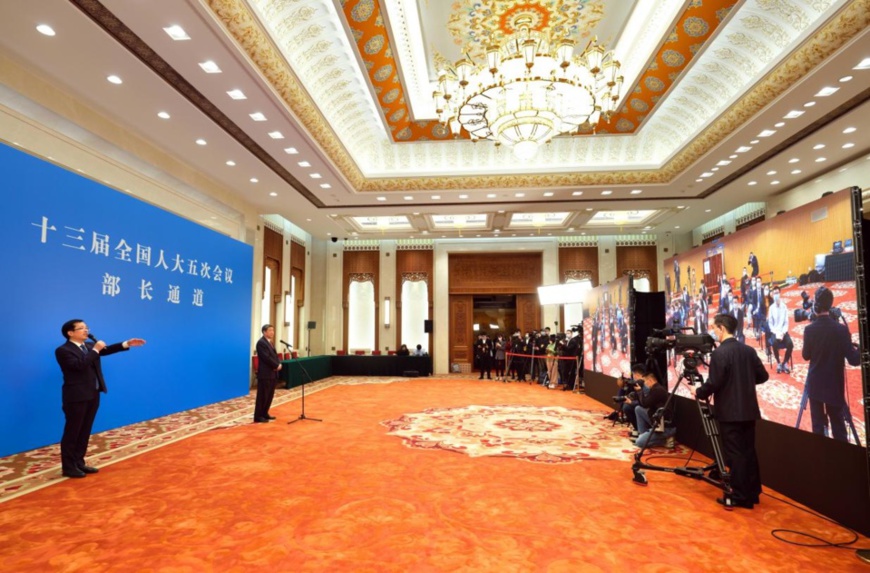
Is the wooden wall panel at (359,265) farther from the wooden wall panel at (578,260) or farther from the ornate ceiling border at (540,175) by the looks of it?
the wooden wall panel at (578,260)

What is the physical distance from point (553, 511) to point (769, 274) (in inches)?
106

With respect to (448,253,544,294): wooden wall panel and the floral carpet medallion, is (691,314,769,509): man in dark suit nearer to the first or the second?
the floral carpet medallion

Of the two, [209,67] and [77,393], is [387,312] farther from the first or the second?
[77,393]

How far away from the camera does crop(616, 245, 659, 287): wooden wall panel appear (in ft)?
49.4

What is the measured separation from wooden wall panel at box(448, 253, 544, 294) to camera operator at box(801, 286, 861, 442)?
1201 centimetres

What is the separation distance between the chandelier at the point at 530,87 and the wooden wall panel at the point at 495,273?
939cm

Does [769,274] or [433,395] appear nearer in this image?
[769,274]

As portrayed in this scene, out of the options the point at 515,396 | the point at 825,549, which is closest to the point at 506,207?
the point at 515,396

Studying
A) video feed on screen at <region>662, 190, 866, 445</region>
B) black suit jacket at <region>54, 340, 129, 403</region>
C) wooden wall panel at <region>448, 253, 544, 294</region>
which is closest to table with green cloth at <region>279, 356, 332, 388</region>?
black suit jacket at <region>54, 340, 129, 403</region>

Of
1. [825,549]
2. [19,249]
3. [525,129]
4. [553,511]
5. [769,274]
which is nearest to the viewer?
[825,549]

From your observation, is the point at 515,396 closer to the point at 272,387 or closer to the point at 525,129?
the point at 272,387

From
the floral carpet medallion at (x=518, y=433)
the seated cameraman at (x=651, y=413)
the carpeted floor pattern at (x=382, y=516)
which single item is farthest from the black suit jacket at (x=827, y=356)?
the floral carpet medallion at (x=518, y=433)

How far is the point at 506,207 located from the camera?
11.2 m

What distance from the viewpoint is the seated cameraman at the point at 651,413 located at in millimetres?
5023
